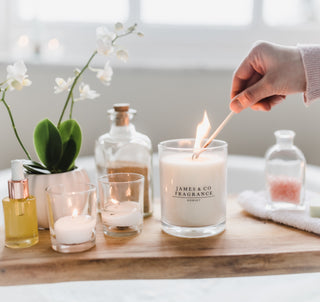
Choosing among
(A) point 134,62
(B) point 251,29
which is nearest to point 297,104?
(B) point 251,29

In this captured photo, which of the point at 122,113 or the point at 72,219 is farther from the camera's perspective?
the point at 122,113

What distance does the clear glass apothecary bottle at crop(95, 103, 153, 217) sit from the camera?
883 mm

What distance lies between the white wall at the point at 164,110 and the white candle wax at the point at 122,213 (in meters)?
0.91

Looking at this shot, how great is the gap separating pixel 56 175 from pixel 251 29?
130 centimetres

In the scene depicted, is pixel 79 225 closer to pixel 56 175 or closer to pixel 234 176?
pixel 56 175

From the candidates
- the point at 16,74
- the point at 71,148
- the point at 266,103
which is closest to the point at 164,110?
the point at 266,103

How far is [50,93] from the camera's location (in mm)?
1641

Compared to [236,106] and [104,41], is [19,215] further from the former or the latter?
[236,106]

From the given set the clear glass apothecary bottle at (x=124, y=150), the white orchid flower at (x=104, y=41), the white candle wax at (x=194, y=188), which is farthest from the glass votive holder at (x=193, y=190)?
the white orchid flower at (x=104, y=41)

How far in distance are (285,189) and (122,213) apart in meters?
0.34

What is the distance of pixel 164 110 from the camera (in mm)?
1696

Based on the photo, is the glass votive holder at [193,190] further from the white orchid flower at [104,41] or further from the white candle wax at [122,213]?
the white orchid flower at [104,41]

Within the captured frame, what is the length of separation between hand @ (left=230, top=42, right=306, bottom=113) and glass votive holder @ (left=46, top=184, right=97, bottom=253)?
329mm

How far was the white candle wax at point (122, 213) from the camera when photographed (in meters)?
0.79
